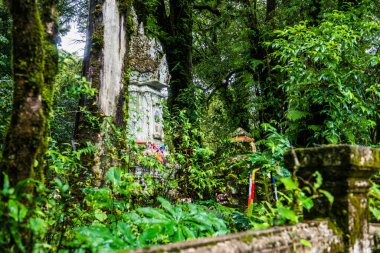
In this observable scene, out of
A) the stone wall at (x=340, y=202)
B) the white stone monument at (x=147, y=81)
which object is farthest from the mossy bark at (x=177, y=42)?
the stone wall at (x=340, y=202)

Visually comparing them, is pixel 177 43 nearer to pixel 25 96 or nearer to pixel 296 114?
pixel 296 114

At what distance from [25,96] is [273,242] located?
142 cm

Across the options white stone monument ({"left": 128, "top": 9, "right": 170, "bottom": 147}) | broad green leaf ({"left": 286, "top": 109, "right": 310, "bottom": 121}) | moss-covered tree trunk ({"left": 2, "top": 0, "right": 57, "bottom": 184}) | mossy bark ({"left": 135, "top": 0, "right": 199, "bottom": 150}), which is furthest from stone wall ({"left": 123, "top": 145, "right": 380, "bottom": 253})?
mossy bark ({"left": 135, "top": 0, "right": 199, "bottom": 150})

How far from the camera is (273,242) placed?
150cm

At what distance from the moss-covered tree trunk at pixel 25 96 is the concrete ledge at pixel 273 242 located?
820 millimetres

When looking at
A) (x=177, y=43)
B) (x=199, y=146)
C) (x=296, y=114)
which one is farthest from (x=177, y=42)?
(x=296, y=114)

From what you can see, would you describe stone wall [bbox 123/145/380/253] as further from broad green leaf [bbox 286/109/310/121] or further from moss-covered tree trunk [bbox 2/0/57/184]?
broad green leaf [bbox 286/109/310/121]

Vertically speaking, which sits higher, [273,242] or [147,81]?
[147,81]

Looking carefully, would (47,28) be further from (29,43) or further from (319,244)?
(319,244)

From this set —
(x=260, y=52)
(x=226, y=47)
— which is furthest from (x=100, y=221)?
(x=226, y=47)

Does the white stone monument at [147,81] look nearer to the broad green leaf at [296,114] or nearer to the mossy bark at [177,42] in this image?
the mossy bark at [177,42]

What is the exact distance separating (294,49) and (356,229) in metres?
4.13

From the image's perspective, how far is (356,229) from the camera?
1.97 meters

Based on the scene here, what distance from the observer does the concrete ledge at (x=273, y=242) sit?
1.26 m
